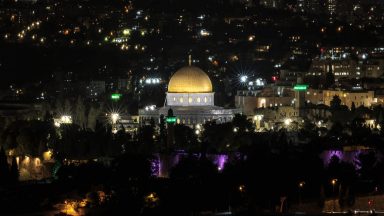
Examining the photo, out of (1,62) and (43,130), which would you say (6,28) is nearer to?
(1,62)

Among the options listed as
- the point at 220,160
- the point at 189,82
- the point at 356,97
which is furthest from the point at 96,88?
the point at 220,160

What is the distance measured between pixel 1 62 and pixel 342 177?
58.3 m

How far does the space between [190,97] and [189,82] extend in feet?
3.01

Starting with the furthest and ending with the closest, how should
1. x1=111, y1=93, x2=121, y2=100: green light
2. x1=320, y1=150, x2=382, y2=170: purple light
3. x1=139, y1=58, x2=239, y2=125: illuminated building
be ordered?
x1=111, y1=93, x2=121, y2=100: green light, x1=139, y1=58, x2=239, y2=125: illuminated building, x1=320, y1=150, x2=382, y2=170: purple light

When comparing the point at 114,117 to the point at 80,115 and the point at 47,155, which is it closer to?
the point at 80,115

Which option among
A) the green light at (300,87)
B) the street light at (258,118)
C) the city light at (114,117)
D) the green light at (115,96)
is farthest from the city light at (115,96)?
the street light at (258,118)

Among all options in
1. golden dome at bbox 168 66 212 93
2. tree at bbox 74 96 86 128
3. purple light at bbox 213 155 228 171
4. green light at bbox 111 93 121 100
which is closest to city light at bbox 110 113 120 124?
tree at bbox 74 96 86 128

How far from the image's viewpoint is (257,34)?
126 metres

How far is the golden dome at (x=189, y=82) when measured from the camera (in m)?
84.6

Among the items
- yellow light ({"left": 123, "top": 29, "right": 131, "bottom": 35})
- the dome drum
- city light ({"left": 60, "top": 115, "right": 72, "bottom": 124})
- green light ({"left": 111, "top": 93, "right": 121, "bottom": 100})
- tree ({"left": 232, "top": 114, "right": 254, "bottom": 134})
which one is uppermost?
yellow light ({"left": 123, "top": 29, "right": 131, "bottom": 35})

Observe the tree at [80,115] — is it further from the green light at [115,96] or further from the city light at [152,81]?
the city light at [152,81]

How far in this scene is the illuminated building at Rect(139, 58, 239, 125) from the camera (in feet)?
274

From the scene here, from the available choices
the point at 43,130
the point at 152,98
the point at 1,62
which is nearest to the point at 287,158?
the point at 43,130

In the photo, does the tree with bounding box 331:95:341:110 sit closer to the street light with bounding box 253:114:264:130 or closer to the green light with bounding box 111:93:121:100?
the street light with bounding box 253:114:264:130
